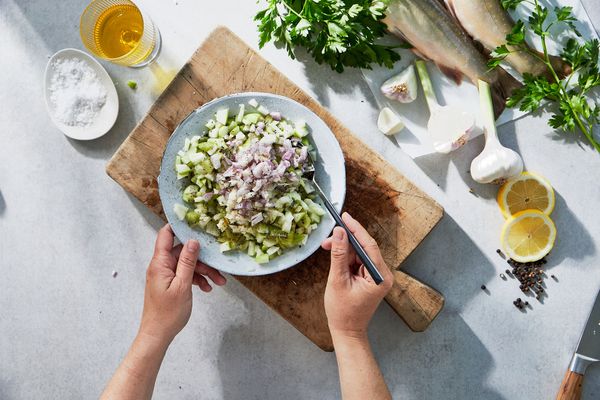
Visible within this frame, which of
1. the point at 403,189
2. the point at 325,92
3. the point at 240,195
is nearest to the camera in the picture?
the point at 240,195

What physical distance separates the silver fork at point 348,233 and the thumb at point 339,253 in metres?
0.03

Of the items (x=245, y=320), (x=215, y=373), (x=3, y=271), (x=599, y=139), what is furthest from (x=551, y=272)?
(x=3, y=271)

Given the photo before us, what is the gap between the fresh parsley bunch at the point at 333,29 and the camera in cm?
178

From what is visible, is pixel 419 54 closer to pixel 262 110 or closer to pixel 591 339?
pixel 262 110

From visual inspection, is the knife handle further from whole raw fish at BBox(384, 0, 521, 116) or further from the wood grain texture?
whole raw fish at BBox(384, 0, 521, 116)

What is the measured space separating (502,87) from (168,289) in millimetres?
1340

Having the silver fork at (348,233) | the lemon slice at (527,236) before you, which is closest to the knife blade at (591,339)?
the lemon slice at (527,236)

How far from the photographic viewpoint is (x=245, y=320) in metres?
2.06

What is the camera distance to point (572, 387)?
1.96m

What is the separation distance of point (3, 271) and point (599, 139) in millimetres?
2284

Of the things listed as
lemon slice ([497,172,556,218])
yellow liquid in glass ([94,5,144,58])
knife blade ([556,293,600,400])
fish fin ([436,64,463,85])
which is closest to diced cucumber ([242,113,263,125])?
yellow liquid in glass ([94,5,144,58])

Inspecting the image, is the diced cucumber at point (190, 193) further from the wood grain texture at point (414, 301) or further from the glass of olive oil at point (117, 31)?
the wood grain texture at point (414, 301)

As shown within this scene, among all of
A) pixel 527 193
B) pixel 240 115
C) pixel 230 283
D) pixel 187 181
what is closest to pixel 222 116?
pixel 240 115

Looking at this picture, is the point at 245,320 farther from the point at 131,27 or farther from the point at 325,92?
the point at 131,27
